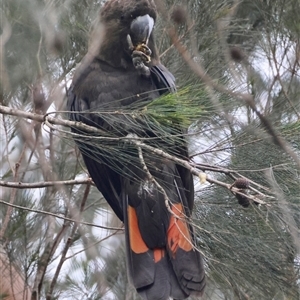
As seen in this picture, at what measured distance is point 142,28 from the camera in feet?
7.88

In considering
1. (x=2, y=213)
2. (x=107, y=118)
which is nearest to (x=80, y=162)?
(x=2, y=213)

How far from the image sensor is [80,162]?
9.84 ft

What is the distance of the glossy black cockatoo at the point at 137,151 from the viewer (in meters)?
1.83

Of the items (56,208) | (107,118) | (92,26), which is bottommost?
(107,118)

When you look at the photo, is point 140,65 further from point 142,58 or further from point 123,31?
point 123,31

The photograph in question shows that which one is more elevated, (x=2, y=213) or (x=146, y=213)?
(x=2, y=213)

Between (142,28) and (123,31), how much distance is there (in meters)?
0.14

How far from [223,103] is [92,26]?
1.15 metres

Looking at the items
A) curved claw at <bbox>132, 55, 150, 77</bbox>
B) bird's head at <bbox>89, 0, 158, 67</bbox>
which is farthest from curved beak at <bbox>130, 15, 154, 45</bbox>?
curved claw at <bbox>132, 55, 150, 77</bbox>

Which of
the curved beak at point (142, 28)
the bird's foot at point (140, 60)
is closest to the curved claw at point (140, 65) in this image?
the bird's foot at point (140, 60)

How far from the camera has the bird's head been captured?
7.95 ft

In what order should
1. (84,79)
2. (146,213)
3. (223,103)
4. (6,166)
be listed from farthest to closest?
(6,166), (84,79), (146,213), (223,103)

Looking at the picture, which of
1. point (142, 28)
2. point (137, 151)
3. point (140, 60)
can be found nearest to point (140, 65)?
point (140, 60)

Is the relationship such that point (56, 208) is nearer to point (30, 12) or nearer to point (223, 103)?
point (30, 12)
